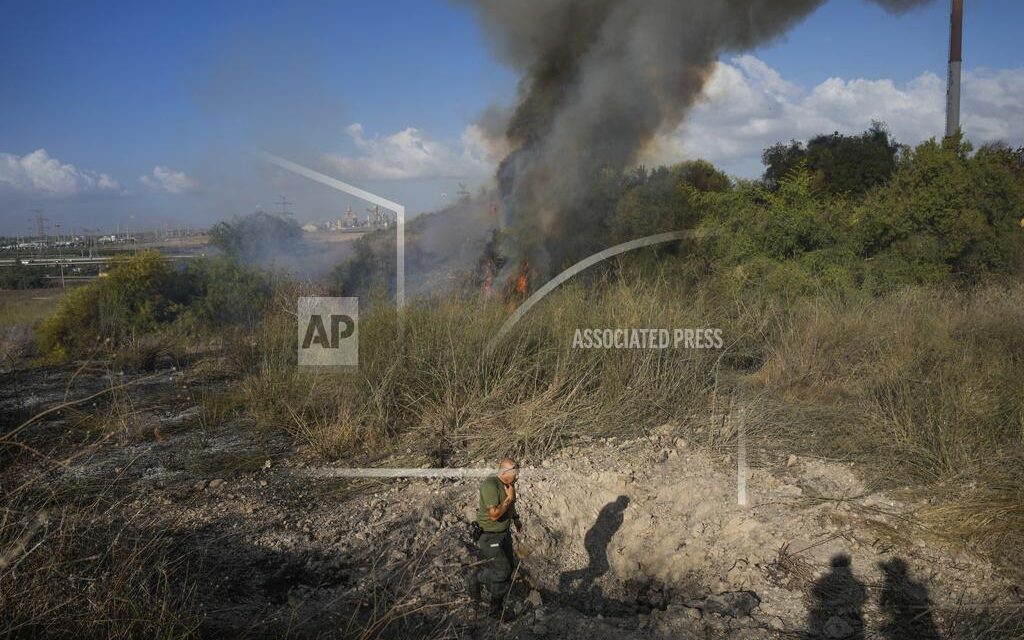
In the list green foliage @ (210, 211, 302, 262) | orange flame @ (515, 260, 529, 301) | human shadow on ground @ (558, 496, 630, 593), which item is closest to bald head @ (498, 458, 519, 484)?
human shadow on ground @ (558, 496, 630, 593)

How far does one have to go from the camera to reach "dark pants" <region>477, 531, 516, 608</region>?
10.7ft

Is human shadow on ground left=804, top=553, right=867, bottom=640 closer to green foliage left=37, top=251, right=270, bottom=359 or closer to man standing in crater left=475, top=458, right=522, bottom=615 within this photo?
man standing in crater left=475, top=458, right=522, bottom=615

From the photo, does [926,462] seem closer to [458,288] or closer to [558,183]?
[458,288]

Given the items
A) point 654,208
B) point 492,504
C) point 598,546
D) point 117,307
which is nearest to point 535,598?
point 492,504

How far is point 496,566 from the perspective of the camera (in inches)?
130

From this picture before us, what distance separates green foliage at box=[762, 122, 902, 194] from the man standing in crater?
39.5 feet

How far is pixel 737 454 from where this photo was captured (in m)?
4.73

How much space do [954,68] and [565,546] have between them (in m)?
18.4

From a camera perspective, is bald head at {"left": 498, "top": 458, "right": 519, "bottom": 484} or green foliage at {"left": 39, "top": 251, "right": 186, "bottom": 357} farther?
green foliage at {"left": 39, "top": 251, "right": 186, "bottom": 357}

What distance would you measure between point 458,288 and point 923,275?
20.8ft

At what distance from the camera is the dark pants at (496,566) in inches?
128

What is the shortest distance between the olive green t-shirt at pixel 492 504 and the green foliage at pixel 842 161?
12.1 meters

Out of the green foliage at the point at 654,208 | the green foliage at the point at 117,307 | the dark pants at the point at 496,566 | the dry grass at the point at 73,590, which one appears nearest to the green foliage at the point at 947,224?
the green foliage at the point at 654,208

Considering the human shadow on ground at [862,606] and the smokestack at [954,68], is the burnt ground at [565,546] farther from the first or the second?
the smokestack at [954,68]
